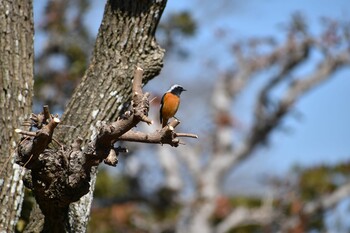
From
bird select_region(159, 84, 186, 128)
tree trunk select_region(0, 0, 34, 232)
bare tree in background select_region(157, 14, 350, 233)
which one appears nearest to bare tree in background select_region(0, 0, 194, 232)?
tree trunk select_region(0, 0, 34, 232)

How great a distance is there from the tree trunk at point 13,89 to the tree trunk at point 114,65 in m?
0.37

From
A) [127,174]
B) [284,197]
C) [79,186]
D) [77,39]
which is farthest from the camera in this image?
[127,174]

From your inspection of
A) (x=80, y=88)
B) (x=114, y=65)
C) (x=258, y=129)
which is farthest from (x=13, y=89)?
(x=258, y=129)

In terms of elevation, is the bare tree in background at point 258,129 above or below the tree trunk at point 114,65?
above

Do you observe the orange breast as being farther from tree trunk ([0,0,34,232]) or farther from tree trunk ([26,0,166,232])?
tree trunk ([0,0,34,232])

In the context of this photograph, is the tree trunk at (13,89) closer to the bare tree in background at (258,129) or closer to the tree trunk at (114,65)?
the tree trunk at (114,65)

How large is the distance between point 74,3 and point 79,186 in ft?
34.8

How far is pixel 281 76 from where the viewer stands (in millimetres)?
16797

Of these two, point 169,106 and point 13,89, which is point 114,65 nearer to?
point 169,106

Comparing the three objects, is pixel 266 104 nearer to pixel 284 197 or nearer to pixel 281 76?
pixel 281 76

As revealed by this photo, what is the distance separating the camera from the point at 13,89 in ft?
18.2

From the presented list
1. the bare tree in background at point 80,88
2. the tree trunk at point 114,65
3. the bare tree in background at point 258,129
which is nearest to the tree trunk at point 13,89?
the bare tree in background at point 80,88

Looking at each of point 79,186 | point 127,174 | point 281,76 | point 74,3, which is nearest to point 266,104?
point 281,76

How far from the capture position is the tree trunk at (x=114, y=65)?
5402 mm
